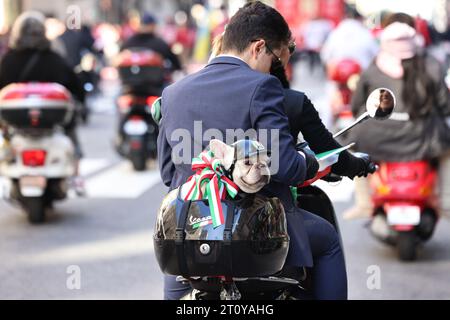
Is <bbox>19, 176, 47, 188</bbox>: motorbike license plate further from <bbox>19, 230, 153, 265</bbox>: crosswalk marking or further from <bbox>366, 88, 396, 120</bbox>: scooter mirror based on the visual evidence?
<bbox>366, 88, 396, 120</bbox>: scooter mirror

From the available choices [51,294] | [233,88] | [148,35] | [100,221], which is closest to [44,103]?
[100,221]

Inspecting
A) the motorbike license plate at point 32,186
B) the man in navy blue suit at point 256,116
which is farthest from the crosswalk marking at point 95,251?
the man in navy blue suit at point 256,116

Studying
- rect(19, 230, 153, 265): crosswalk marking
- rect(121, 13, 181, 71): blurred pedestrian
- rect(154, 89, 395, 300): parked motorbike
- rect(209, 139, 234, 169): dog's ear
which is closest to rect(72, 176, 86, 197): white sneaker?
rect(19, 230, 153, 265): crosswalk marking

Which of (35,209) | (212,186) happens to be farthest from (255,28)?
(35,209)

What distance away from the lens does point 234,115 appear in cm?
374

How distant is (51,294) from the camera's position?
22.1 ft

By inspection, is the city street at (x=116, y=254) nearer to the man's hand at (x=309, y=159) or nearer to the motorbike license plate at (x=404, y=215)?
the motorbike license plate at (x=404, y=215)

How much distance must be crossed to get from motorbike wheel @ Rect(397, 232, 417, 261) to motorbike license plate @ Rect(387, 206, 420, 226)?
89 mm

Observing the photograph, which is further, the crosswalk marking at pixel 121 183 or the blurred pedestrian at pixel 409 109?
the crosswalk marking at pixel 121 183

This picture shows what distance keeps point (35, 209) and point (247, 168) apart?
5.85 metres

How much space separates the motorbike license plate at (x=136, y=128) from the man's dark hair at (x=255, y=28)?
8.53m

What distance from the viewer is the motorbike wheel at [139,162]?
12.5m

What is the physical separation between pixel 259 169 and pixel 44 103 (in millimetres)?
5594

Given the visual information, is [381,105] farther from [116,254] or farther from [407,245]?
[116,254]
